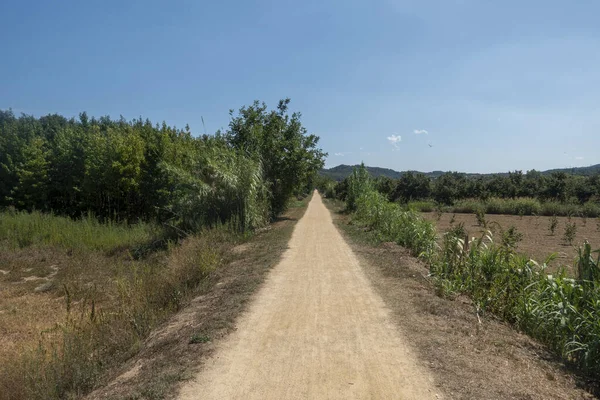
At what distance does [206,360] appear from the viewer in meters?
4.82

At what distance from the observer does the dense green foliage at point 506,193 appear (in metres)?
39.4

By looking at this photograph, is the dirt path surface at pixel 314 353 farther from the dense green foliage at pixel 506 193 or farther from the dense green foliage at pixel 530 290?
the dense green foliage at pixel 506 193

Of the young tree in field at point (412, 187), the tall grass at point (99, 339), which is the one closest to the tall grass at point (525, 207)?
the young tree in field at point (412, 187)

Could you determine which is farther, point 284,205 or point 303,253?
point 284,205

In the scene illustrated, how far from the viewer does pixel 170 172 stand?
1761 centimetres

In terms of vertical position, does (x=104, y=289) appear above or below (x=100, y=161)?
below

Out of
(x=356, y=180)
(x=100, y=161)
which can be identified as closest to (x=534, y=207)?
(x=356, y=180)

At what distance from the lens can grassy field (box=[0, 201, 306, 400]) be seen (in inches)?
204

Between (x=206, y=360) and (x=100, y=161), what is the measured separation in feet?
68.0

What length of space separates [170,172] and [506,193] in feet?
142

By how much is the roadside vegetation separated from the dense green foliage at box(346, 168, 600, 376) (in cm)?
556

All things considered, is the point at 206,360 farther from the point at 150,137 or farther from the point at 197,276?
the point at 150,137

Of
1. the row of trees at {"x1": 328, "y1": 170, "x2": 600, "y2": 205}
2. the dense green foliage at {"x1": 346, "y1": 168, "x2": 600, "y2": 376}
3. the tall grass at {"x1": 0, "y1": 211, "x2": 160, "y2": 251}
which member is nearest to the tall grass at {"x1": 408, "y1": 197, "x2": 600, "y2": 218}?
the row of trees at {"x1": 328, "y1": 170, "x2": 600, "y2": 205}

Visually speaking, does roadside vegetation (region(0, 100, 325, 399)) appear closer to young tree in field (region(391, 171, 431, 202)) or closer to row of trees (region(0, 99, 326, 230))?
row of trees (region(0, 99, 326, 230))
